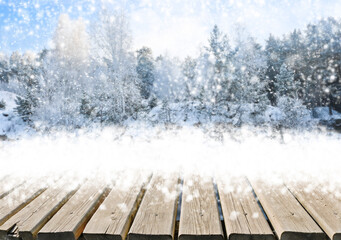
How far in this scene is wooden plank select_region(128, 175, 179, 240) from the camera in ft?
3.65

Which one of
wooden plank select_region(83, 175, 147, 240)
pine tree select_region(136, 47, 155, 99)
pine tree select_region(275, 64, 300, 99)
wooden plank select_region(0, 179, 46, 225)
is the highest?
pine tree select_region(136, 47, 155, 99)

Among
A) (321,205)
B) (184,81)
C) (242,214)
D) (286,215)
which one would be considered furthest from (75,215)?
(184,81)

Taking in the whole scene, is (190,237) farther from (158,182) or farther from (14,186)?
(14,186)

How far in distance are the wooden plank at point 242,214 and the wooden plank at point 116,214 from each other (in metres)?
0.58

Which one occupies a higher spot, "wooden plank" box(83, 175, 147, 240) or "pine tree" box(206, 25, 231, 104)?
"pine tree" box(206, 25, 231, 104)

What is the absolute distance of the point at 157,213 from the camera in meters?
1.30

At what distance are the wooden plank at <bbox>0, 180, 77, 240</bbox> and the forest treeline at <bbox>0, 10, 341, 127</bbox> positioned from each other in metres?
10.3

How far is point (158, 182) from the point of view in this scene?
183cm

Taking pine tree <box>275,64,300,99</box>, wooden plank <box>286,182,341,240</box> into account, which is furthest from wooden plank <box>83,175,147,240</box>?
pine tree <box>275,64,300,99</box>

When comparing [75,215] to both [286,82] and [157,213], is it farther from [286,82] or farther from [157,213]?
[286,82]

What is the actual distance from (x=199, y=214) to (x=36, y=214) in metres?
1.07

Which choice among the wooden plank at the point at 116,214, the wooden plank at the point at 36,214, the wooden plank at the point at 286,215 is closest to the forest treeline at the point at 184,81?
the wooden plank at the point at 36,214

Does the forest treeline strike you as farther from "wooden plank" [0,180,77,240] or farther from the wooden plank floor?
the wooden plank floor

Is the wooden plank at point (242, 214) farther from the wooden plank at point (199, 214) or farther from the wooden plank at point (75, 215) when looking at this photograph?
the wooden plank at point (75, 215)
